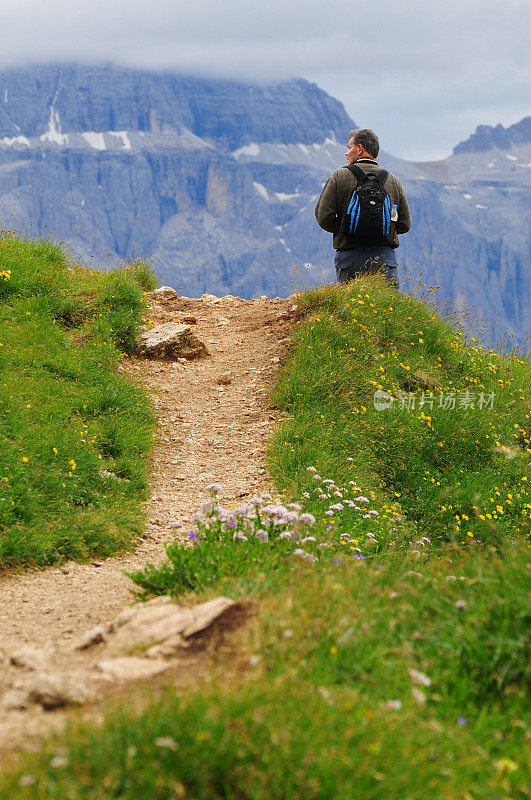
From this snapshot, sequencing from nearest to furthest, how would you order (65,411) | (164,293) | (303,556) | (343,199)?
(303,556)
(65,411)
(343,199)
(164,293)

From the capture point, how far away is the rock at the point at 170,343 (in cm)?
1095

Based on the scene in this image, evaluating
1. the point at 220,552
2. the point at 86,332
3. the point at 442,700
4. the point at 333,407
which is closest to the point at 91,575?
the point at 220,552

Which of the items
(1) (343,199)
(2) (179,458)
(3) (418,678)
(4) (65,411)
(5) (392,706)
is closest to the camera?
(5) (392,706)

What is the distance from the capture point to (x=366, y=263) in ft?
36.9

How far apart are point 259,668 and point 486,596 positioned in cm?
124

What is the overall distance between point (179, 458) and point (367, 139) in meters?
5.62

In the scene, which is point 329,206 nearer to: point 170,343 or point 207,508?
point 170,343

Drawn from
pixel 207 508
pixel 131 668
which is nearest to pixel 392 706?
pixel 131 668

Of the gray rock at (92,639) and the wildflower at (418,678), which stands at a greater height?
the wildflower at (418,678)

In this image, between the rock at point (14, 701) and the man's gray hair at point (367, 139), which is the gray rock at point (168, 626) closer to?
the rock at point (14, 701)

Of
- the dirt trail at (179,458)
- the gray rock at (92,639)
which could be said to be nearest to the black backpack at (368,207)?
the dirt trail at (179,458)

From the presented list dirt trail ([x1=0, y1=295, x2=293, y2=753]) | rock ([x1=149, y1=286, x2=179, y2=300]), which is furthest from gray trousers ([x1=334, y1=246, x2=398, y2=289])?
rock ([x1=149, y1=286, x2=179, y2=300])

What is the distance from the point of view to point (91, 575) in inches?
228

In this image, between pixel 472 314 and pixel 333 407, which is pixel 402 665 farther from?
pixel 472 314
